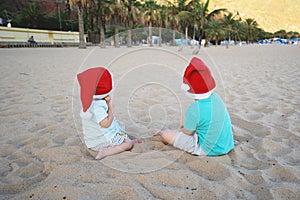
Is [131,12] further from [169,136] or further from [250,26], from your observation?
[250,26]

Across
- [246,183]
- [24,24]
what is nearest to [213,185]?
[246,183]

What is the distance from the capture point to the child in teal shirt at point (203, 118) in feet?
5.94

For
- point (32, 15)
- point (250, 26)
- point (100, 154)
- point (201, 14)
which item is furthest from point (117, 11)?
point (250, 26)

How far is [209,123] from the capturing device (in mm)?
1868

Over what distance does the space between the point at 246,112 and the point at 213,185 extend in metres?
1.93

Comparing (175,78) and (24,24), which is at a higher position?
(24,24)

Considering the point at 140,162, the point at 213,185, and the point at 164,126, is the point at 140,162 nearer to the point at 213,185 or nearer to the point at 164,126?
the point at 213,185

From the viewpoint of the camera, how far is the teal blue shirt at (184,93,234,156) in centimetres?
186

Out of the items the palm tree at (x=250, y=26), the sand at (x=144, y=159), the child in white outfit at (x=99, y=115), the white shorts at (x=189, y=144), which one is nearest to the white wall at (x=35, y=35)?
the sand at (x=144, y=159)

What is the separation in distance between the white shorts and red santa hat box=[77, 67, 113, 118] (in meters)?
0.79

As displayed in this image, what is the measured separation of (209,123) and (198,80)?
1.22 ft

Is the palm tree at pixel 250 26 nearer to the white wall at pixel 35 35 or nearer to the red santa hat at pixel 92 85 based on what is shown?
the white wall at pixel 35 35

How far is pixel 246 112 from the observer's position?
3.28 m

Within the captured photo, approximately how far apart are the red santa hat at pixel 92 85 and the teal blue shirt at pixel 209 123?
74 cm
